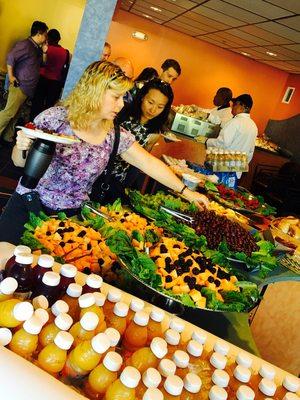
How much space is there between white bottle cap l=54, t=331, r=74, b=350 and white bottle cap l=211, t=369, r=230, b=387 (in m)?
0.39

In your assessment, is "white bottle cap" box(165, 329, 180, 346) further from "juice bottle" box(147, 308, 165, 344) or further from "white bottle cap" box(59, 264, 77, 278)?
"white bottle cap" box(59, 264, 77, 278)

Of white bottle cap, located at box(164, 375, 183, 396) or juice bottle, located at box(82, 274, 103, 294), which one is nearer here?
white bottle cap, located at box(164, 375, 183, 396)

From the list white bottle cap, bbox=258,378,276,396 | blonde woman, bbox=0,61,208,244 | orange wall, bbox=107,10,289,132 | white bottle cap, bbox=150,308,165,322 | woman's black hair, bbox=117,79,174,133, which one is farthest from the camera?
orange wall, bbox=107,10,289,132

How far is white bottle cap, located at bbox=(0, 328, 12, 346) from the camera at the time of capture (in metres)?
0.84

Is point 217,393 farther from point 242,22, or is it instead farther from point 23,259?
point 242,22

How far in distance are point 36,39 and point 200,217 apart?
5.06 meters

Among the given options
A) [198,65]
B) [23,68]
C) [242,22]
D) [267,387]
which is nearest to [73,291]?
[267,387]

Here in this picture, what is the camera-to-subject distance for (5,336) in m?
0.84

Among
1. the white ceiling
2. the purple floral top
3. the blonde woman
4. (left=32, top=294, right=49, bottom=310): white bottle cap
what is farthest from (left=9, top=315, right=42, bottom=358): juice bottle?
the white ceiling

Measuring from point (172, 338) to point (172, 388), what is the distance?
21cm

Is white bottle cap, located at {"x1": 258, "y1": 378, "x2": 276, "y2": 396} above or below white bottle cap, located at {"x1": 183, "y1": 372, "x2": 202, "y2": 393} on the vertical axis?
below

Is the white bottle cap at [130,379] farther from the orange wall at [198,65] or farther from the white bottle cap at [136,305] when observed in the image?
the orange wall at [198,65]

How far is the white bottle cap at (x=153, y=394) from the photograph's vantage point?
2.70 feet

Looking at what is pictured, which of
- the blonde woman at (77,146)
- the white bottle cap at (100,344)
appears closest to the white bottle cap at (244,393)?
the white bottle cap at (100,344)
